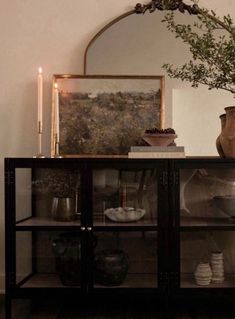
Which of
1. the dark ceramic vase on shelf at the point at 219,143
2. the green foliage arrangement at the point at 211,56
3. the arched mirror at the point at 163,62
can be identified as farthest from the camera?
the arched mirror at the point at 163,62

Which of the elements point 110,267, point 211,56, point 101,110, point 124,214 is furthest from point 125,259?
point 211,56

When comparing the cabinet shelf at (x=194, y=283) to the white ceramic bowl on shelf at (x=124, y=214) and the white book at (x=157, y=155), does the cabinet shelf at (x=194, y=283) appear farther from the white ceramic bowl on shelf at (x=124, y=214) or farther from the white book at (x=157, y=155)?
the white book at (x=157, y=155)

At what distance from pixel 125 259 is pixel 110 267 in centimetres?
8

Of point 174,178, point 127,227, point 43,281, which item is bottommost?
point 43,281

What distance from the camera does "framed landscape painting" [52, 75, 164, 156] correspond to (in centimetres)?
214

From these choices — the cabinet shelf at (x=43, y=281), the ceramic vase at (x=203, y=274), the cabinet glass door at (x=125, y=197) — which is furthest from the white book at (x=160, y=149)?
the cabinet shelf at (x=43, y=281)

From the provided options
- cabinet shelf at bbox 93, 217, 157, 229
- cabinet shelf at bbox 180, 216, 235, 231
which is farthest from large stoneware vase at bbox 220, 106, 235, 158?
cabinet shelf at bbox 93, 217, 157, 229

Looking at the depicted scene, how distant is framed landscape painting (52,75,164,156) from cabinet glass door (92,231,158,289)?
508 millimetres

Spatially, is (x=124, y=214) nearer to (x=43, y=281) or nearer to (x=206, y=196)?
(x=206, y=196)

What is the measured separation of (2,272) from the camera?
7.27ft

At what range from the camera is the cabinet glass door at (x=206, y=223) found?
1820mm

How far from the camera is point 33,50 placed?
2.20 metres

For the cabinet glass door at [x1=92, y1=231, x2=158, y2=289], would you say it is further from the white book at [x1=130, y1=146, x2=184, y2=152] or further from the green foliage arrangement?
the green foliage arrangement

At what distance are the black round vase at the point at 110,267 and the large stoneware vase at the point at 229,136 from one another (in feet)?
2.28
